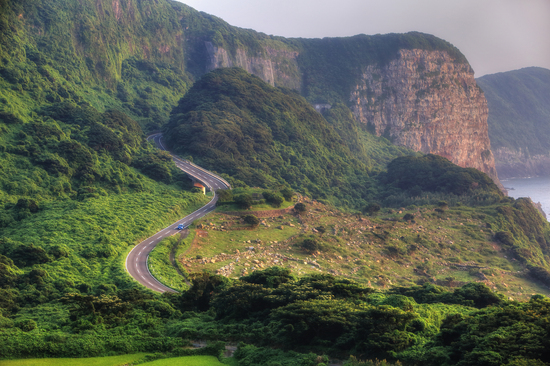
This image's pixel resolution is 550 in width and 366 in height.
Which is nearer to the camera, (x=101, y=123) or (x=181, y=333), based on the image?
(x=181, y=333)

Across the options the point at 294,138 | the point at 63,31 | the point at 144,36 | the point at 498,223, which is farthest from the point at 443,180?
the point at 144,36

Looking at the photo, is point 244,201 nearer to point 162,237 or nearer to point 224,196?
point 224,196

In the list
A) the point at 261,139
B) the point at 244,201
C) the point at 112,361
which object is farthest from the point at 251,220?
the point at 261,139

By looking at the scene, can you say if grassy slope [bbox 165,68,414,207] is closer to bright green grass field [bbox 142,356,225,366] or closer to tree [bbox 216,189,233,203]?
tree [bbox 216,189,233,203]

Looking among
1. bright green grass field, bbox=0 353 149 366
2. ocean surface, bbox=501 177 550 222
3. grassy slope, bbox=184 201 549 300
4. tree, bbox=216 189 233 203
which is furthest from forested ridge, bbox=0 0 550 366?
ocean surface, bbox=501 177 550 222

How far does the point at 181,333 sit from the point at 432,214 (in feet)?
178

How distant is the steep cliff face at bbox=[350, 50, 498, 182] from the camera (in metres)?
159

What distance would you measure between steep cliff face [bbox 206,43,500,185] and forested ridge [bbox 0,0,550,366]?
16084mm

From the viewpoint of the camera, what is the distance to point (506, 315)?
18906 millimetres

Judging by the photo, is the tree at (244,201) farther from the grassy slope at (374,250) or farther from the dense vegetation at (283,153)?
the dense vegetation at (283,153)

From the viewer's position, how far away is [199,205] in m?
56.8

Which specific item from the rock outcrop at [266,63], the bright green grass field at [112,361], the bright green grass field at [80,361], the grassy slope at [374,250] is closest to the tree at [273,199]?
the grassy slope at [374,250]

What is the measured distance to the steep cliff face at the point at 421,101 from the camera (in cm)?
15925

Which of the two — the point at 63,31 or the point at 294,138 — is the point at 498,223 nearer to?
the point at 294,138
